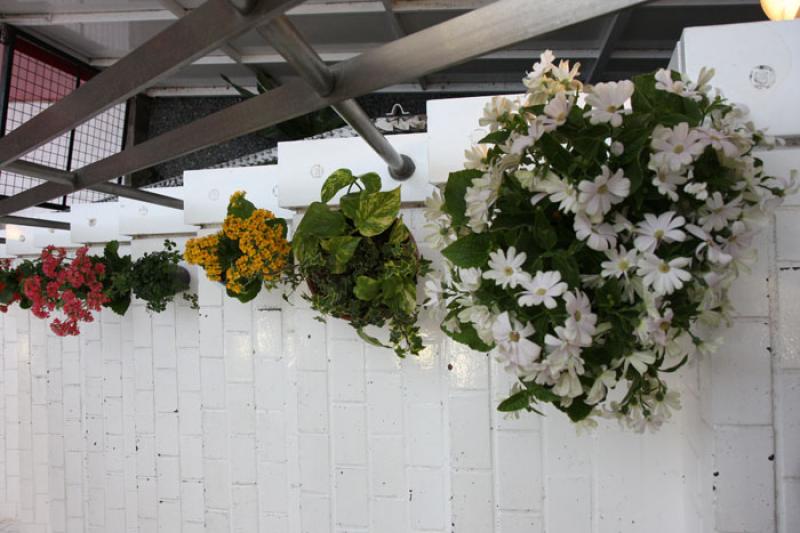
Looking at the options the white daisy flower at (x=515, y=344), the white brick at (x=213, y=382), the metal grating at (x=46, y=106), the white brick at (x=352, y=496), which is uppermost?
the metal grating at (x=46, y=106)

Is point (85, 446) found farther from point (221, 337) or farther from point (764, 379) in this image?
point (764, 379)

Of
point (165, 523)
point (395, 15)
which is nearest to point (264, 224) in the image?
point (165, 523)

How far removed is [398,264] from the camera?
51.4 inches

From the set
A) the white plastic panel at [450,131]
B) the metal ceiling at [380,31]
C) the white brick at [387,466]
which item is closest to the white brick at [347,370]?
the white brick at [387,466]

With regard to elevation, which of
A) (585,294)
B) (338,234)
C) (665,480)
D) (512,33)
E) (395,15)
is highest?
(395,15)

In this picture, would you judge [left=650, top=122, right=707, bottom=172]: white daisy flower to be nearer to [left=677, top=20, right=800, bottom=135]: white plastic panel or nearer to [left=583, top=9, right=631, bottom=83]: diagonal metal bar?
[left=677, top=20, right=800, bottom=135]: white plastic panel

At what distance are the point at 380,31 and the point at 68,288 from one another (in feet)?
7.68

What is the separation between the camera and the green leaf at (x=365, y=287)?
1254 mm

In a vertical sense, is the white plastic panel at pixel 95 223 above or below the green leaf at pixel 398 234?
above

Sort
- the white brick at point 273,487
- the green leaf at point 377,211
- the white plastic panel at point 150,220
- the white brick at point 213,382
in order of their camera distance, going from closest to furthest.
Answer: the green leaf at point 377,211, the white brick at point 273,487, the white brick at point 213,382, the white plastic panel at point 150,220

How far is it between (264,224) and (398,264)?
17.9 inches

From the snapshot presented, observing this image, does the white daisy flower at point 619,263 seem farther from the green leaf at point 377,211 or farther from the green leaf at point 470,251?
the green leaf at point 377,211

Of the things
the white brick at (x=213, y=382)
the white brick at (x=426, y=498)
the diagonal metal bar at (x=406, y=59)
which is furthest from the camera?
the white brick at (x=213, y=382)

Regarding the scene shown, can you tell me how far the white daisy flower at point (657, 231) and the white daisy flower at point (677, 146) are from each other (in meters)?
0.07
